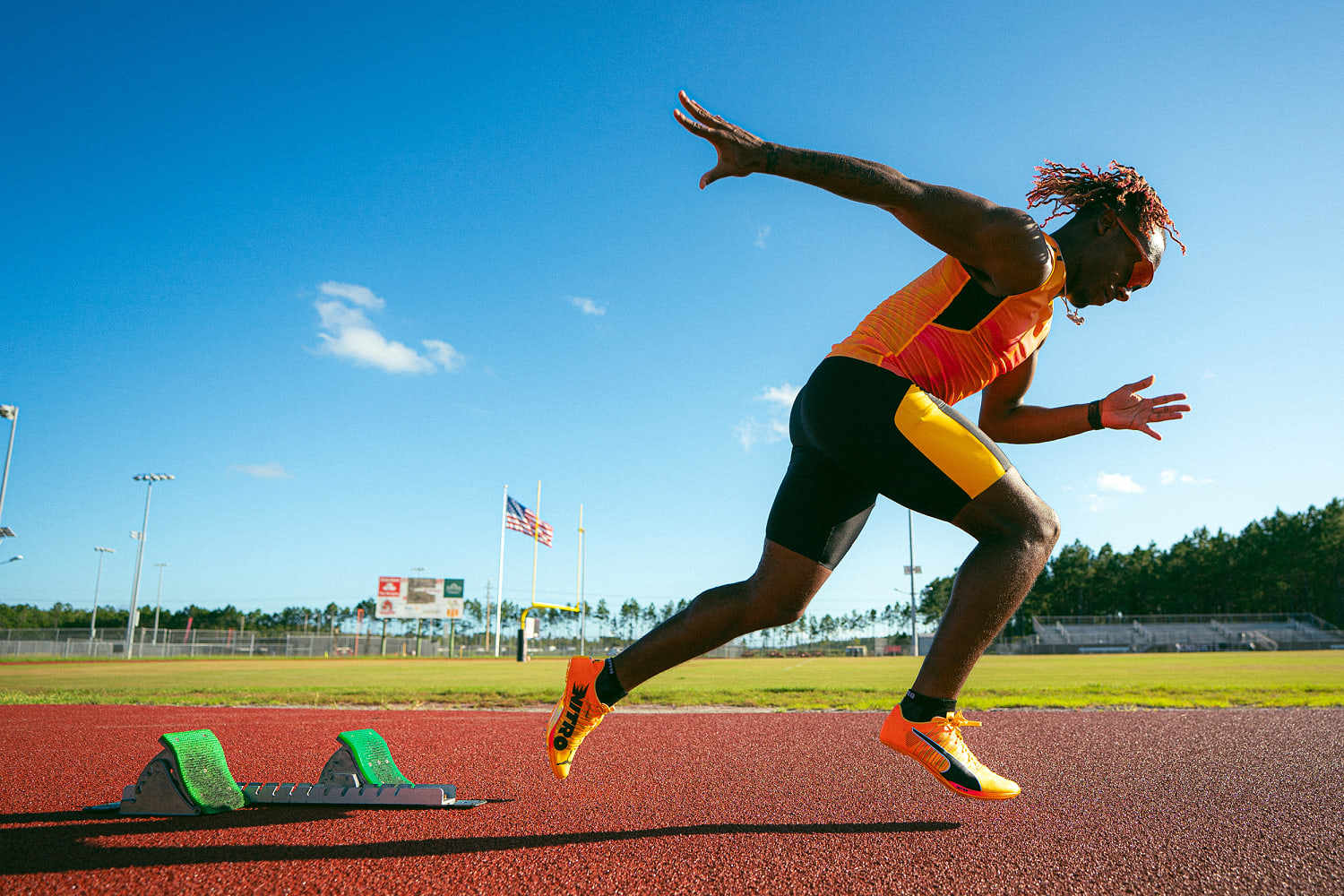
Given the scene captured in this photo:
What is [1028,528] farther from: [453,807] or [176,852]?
[176,852]

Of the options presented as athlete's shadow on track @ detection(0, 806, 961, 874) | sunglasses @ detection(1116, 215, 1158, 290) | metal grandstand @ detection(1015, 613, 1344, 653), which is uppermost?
sunglasses @ detection(1116, 215, 1158, 290)

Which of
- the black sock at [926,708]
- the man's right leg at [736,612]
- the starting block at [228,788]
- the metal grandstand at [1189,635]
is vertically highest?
the man's right leg at [736,612]

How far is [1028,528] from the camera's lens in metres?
2.23

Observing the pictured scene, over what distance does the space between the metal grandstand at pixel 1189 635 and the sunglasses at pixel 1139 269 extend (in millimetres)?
55929

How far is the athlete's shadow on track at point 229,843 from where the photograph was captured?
1938 mm

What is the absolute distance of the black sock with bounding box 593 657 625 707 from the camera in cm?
265

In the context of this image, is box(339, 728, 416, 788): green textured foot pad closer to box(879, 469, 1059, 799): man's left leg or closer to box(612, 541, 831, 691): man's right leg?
box(612, 541, 831, 691): man's right leg

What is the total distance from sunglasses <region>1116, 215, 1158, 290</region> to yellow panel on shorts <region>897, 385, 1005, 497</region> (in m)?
0.85

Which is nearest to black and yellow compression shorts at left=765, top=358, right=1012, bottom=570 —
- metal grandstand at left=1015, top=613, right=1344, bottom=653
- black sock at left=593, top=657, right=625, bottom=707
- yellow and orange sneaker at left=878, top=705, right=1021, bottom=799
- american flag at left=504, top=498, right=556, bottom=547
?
yellow and orange sneaker at left=878, top=705, right=1021, bottom=799

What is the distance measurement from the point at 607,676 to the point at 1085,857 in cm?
152

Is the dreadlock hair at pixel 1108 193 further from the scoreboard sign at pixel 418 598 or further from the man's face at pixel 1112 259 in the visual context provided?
the scoreboard sign at pixel 418 598

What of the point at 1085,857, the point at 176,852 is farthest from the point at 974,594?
the point at 176,852

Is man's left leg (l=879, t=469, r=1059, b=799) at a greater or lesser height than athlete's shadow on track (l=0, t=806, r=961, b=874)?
greater

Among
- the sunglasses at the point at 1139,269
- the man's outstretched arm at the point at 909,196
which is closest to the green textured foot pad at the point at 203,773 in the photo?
the man's outstretched arm at the point at 909,196
